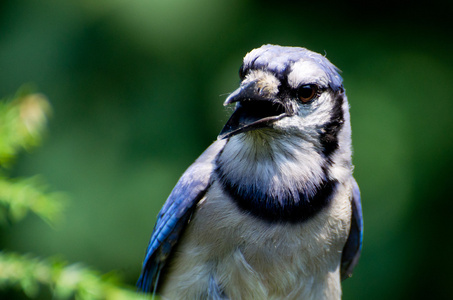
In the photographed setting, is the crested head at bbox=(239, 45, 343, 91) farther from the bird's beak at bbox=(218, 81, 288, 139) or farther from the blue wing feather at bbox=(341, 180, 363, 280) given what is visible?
the blue wing feather at bbox=(341, 180, 363, 280)

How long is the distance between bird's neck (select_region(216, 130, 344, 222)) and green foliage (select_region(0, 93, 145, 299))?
0.62 m

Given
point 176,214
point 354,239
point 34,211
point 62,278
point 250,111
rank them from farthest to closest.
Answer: point 354,239 → point 176,214 → point 250,111 → point 34,211 → point 62,278

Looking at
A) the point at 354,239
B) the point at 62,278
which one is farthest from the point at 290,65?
the point at 62,278

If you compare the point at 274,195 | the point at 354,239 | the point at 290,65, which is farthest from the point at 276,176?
the point at 354,239

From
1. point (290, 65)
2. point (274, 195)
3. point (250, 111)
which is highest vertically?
point (290, 65)

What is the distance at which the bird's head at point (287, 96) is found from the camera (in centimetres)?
150

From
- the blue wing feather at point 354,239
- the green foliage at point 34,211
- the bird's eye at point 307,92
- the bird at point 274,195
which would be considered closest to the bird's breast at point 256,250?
the bird at point 274,195

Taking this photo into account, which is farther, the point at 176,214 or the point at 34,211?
the point at 176,214

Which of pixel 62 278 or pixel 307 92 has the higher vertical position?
pixel 307 92

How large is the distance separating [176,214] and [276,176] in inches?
14.4

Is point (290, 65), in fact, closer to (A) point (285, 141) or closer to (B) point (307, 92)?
(B) point (307, 92)

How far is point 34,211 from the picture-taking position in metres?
1.06

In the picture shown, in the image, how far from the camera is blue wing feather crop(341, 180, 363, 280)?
1.91 meters

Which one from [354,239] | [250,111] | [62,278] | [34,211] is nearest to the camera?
[62,278]
